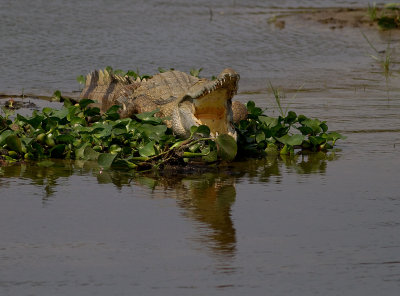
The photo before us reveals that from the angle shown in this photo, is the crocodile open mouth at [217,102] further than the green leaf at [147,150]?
Yes

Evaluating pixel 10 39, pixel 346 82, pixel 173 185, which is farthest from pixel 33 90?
pixel 173 185

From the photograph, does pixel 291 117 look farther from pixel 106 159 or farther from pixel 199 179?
pixel 106 159

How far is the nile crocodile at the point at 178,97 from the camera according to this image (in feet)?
19.7

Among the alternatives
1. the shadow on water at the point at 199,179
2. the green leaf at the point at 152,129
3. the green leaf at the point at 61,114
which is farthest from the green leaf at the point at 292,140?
the green leaf at the point at 61,114

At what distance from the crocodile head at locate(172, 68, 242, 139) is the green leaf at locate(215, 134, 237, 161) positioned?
18cm

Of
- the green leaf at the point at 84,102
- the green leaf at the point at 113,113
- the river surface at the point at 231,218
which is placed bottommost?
the river surface at the point at 231,218

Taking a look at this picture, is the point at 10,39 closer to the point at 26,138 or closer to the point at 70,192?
the point at 26,138

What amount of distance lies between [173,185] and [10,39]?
6.89 meters

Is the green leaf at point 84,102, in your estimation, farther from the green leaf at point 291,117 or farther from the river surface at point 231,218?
the green leaf at point 291,117

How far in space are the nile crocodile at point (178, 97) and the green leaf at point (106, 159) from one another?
2.84 feet

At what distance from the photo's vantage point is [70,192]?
5.00 meters

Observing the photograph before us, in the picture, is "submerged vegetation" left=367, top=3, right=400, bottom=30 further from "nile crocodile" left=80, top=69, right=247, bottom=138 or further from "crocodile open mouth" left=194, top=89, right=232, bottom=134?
"crocodile open mouth" left=194, top=89, right=232, bottom=134

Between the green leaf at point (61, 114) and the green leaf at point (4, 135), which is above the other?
the green leaf at point (61, 114)

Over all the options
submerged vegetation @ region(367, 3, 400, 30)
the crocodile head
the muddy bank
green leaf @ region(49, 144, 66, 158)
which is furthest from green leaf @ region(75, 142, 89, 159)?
submerged vegetation @ region(367, 3, 400, 30)
